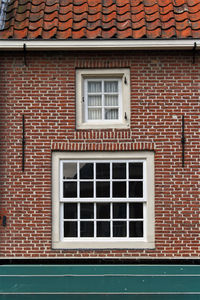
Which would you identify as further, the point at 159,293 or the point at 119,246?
the point at 119,246

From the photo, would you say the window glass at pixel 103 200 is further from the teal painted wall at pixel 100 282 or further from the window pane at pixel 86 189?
the teal painted wall at pixel 100 282

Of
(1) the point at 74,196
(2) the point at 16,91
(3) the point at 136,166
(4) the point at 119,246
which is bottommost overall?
(4) the point at 119,246

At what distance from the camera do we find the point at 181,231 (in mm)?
8586

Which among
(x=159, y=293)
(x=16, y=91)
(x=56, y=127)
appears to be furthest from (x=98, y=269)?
(x=16, y=91)

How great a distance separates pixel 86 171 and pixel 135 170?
36.2 inches

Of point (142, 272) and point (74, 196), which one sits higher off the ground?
point (74, 196)

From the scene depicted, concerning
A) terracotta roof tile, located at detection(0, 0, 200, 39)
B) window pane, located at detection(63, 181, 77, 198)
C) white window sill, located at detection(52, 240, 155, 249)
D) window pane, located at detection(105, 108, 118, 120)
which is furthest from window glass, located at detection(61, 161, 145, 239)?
terracotta roof tile, located at detection(0, 0, 200, 39)

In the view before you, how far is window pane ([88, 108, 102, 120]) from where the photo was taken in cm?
893

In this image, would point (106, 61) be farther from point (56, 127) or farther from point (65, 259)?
point (65, 259)

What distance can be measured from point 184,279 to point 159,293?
57 cm

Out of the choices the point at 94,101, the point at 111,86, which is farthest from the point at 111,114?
the point at 111,86

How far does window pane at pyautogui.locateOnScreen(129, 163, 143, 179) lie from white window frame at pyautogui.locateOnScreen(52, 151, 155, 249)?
0.09 meters

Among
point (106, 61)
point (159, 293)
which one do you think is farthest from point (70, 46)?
point (159, 293)

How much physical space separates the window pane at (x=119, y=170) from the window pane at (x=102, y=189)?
23 cm
